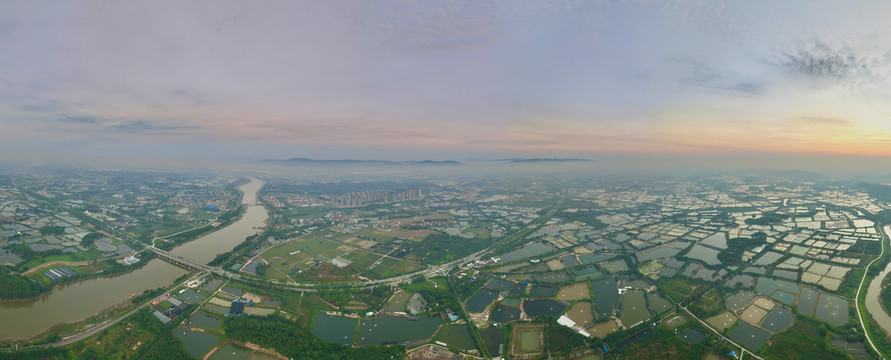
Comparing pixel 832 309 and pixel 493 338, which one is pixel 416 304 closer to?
pixel 493 338

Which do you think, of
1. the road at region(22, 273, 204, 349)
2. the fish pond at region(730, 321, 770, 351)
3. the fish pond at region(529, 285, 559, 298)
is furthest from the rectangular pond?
the road at region(22, 273, 204, 349)

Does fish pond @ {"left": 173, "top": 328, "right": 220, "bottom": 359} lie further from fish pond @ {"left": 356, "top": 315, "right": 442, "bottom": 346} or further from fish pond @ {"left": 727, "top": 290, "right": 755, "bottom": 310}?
fish pond @ {"left": 727, "top": 290, "right": 755, "bottom": 310}

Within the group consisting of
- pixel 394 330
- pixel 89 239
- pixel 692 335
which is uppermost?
pixel 89 239

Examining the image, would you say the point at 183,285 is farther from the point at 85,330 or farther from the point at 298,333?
the point at 298,333

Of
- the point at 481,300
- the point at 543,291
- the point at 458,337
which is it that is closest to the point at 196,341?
the point at 458,337

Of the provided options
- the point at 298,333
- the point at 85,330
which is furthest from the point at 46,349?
the point at 298,333

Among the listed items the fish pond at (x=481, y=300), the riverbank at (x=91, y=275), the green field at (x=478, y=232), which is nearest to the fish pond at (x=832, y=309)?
the fish pond at (x=481, y=300)

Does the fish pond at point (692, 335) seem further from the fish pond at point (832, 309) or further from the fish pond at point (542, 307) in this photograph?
the fish pond at point (832, 309)
